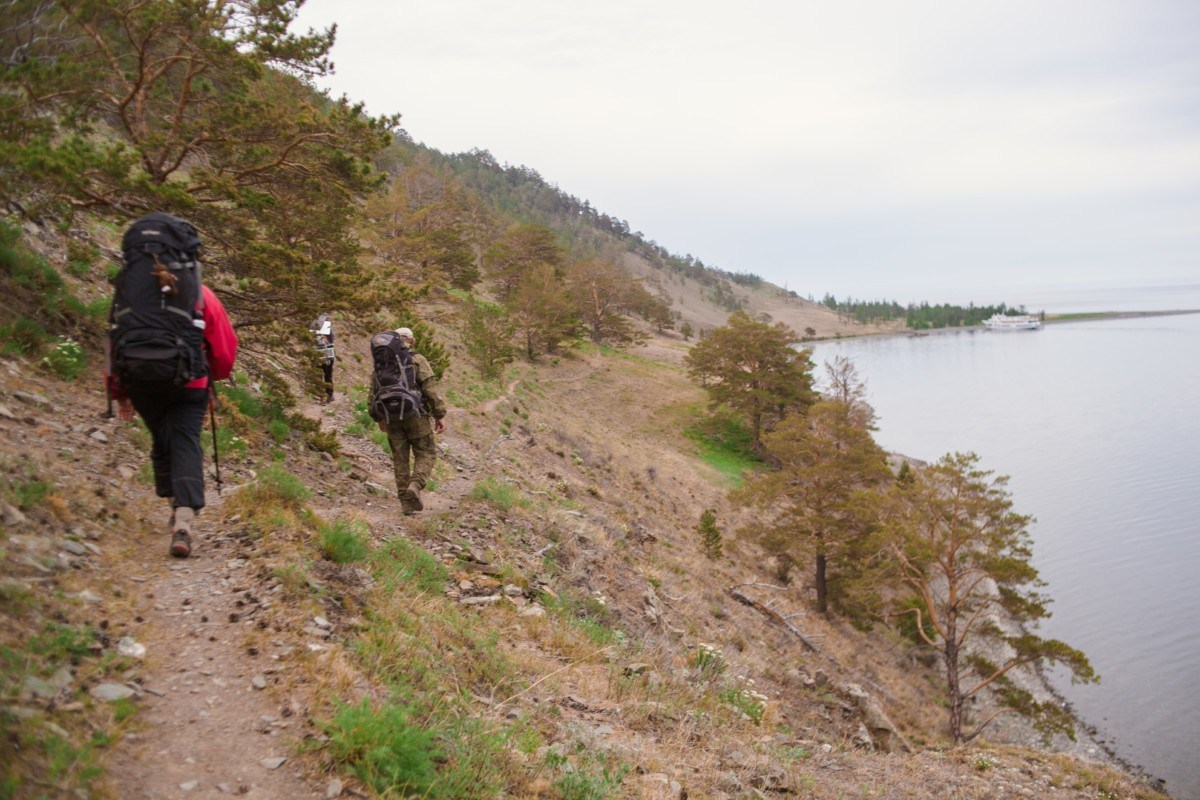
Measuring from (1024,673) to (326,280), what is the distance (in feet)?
94.8

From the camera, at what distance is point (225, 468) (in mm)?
6941

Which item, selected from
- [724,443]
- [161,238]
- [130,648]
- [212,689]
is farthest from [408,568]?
[724,443]

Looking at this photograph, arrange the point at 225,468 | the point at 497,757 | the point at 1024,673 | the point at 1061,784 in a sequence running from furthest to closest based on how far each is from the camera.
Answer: the point at 1024,673 < the point at 1061,784 < the point at 225,468 < the point at 497,757

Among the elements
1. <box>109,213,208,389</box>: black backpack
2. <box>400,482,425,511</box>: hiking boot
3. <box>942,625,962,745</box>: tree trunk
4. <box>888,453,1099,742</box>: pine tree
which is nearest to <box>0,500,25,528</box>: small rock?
<box>109,213,208,389</box>: black backpack

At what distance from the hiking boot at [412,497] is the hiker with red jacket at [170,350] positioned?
3231 mm

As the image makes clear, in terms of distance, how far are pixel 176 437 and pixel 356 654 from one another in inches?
81.0

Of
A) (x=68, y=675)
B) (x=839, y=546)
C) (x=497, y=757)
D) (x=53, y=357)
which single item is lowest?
(x=839, y=546)

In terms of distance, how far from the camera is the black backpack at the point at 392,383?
25.0 feet

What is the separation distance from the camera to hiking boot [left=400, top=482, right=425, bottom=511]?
8.10 m

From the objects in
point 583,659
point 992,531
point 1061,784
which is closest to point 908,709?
point 992,531

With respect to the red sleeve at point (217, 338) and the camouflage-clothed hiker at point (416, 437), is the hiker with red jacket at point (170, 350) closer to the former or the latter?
the red sleeve at point (217, 338)

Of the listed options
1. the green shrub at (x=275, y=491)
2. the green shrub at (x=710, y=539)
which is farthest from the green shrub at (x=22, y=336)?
the green shrub at (x=710, y=539)

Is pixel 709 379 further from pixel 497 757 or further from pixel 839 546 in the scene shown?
pixel 497 757

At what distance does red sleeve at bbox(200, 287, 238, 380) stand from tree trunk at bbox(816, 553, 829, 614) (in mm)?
23461
